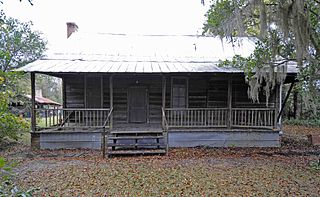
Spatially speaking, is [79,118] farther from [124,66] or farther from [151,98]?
[151,98]

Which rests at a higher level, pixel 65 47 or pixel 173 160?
pixel 65 47

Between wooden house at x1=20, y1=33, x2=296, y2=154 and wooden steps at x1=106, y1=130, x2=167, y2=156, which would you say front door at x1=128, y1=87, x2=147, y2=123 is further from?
wooden steps at x1=106, y1=130, x2=167, y2=156

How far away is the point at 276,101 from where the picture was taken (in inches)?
422

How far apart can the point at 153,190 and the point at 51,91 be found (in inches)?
2200

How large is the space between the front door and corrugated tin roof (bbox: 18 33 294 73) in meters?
1.42

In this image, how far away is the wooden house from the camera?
9.83 m

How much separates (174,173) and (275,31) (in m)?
5.27

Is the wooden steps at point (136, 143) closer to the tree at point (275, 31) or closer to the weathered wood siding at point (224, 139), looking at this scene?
the weathered wood siding at point (224, 139)

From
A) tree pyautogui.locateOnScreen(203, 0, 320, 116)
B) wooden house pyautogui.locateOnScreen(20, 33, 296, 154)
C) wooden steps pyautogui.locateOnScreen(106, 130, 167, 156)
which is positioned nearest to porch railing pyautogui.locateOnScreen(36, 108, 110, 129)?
wooden house pyautogui.locateOnScreen(20, 33, 296, 154)

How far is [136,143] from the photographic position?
9188 mm

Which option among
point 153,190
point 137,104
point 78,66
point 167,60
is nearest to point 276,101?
point 167,60

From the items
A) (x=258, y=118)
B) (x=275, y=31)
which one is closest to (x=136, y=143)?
(x=258, y=118)

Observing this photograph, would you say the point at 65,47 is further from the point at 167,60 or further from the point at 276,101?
the point at 276,101

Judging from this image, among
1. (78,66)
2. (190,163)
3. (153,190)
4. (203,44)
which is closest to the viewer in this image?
(153,190)
